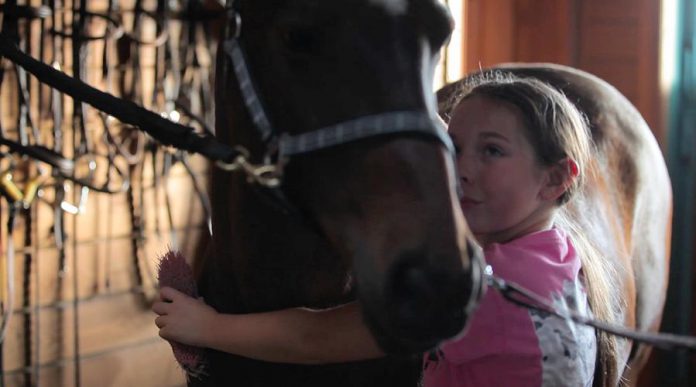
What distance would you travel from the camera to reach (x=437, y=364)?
1116mm

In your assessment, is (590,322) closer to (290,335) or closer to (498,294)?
(498,294)

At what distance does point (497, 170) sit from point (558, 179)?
0.31ft

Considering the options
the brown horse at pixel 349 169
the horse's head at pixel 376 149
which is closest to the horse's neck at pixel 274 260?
the brown horse at pixel 349 169

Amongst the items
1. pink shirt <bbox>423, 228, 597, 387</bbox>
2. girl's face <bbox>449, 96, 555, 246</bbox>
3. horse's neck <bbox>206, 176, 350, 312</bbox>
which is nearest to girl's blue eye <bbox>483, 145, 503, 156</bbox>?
girl's face <bbox>449, 96, 555, 246</bbox>

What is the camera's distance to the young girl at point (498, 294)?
104 cm

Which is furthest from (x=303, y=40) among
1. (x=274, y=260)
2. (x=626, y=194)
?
(x=626, y=194)

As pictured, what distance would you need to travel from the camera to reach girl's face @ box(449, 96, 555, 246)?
1111 mm

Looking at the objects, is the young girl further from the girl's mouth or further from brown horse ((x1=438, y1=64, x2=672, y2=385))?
brown horse ((x1=438, y1=64, x2=672, y2=385))

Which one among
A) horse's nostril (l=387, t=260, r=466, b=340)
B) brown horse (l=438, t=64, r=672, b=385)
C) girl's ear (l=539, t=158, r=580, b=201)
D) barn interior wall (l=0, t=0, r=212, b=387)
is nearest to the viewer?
horse's nostril (l=387, t=260, r=466, b=340)

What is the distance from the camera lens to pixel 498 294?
3.51 ft

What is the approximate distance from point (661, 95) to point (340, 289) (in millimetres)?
2082

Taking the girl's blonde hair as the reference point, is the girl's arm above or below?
below

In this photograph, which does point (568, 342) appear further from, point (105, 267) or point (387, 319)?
point (105, 267)

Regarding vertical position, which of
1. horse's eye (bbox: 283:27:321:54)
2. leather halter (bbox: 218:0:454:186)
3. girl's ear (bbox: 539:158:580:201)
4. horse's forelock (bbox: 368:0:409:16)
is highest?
horse's forelock (bbox: 368:0:409:16)
